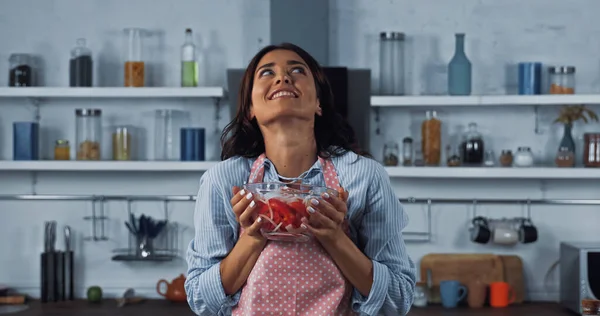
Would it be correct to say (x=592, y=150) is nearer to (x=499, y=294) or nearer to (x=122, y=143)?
(x=499, y=294)

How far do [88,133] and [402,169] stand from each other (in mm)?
1236

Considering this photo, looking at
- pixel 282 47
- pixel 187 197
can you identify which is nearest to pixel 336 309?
pixel 282 47

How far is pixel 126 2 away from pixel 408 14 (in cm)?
114

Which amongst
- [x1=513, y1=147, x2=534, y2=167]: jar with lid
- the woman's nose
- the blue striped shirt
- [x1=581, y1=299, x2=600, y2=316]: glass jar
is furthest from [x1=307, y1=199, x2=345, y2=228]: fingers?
[x1=513, y1=147, x2=534, y2=167]: jar with lid

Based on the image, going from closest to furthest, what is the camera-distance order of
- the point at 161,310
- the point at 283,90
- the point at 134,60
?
the point at 283,90
the point at 161,310
the point at 134,60

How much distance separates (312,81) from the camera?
1.26 meters

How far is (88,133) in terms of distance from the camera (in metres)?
3.29

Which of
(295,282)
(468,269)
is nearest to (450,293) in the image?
(468,269)

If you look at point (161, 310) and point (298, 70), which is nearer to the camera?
point (298, 70)

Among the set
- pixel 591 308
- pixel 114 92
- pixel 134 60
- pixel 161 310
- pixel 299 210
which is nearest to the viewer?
pixel 299 210

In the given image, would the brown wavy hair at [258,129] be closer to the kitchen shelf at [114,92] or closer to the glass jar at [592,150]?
the kitchen shelf at [114,92]

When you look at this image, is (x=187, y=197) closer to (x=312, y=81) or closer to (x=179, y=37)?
(x=179, y=37)

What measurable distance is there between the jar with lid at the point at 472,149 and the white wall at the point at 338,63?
14cm

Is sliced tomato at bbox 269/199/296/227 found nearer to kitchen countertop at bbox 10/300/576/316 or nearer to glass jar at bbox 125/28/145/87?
kitchen countertop at bbox 10/300/576/316
